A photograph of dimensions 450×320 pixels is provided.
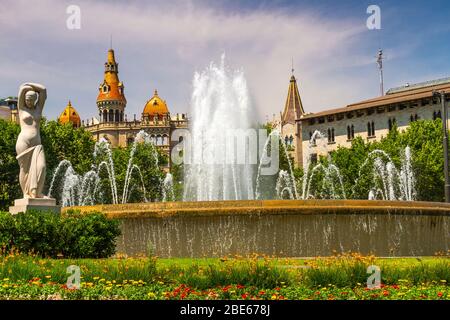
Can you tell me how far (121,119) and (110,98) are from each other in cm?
477

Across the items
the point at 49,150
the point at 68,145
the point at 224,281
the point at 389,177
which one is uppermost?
the point at 68,145

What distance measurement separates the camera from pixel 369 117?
227 ft

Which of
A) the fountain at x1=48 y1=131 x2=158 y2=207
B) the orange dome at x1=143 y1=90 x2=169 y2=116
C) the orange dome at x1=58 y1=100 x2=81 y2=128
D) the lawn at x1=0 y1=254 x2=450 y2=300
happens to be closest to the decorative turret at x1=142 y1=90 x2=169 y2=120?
the orange dome at x1=143 y1=90 x2=169 y2=116

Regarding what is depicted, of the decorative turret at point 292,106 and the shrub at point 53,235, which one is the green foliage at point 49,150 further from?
the shrub at point 53,235

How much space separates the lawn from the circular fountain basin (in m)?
5.02

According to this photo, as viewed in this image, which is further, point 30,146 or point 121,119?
point 121,119

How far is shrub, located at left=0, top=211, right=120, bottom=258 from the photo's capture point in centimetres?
1277

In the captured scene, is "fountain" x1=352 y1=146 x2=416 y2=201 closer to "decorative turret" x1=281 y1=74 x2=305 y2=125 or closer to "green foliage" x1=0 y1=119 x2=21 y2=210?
"green foliage" x1=0 y1=119 x2=21 y2=210

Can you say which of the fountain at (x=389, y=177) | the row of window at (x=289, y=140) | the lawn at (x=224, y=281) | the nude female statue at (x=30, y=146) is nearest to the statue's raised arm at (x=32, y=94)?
the nude female statue at (x=30, y=146)

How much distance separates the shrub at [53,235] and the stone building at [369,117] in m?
50.5

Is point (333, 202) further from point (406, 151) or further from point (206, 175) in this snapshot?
point (406, 151)

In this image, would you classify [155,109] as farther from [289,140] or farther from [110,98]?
[289,140]

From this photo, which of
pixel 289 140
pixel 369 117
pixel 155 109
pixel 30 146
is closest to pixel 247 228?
pixel 30 146

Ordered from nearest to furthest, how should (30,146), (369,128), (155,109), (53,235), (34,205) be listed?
(53,235), (34,205), (30,146), (369,128), (155,109)
